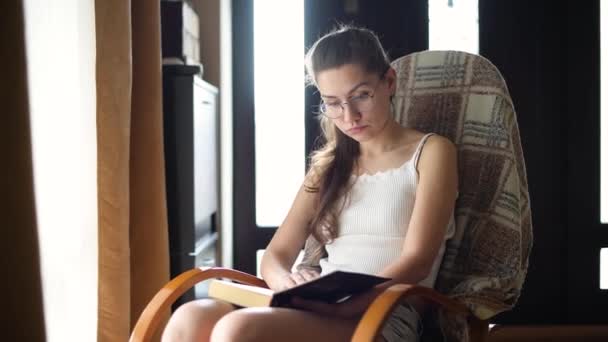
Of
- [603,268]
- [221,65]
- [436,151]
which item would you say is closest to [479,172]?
[436,151]

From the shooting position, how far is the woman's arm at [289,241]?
1456 millimetres

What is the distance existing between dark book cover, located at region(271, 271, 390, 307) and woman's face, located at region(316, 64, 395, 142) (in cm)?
40

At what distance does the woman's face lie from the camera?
141cm

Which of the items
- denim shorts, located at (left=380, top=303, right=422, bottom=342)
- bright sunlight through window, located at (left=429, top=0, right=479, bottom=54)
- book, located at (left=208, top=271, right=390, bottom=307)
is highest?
bright sunlight through window, located at (left=429, top=0, right=479, bottom=54)

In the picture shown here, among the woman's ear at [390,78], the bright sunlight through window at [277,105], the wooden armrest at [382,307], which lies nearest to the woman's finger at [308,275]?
the wooden armrest at [382,307]

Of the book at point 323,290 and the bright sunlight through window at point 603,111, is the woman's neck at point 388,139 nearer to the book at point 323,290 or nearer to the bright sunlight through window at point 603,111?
the book at point 323,290

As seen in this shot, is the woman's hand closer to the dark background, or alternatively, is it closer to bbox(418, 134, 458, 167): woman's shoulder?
bbox(418, 134, 458, 167): woman's shoulder

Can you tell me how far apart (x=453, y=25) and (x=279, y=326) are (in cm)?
182

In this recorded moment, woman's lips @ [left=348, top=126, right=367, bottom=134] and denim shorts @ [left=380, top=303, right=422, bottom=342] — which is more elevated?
woman's lips @ [left=348, top=126, right=367, bottom=134]

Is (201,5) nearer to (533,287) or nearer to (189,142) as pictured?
(189,142)

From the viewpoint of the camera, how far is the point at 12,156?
1273 mm

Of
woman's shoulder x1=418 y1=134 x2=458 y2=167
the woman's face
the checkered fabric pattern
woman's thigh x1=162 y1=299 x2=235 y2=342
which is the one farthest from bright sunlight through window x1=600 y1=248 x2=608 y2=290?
woman's thigh x1=162 y1=299 x2=235 y2=342

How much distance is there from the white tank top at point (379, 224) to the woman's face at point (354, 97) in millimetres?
112

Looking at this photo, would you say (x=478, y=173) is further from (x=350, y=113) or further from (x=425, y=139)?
(x=350, y=113)
